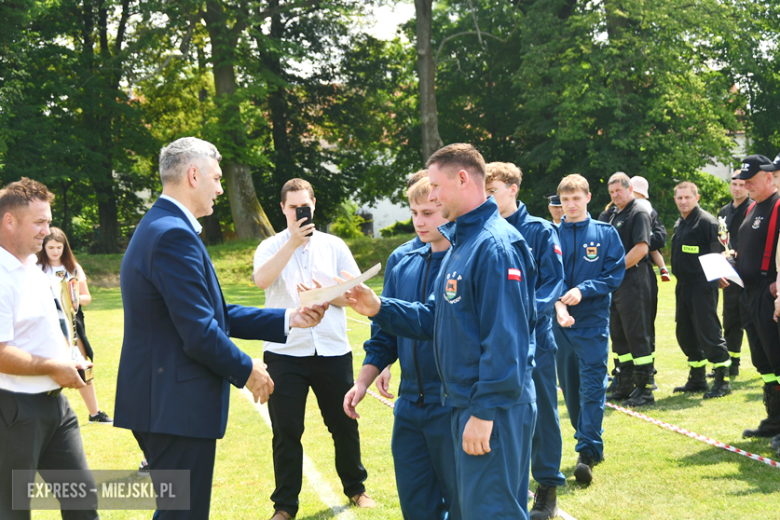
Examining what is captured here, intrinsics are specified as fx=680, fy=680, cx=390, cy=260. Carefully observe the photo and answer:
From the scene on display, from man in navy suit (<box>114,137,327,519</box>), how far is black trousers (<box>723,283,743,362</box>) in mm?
7114

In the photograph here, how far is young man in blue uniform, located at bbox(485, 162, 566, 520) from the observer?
480 centimetres

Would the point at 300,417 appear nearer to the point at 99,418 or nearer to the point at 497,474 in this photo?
the point at 497,474

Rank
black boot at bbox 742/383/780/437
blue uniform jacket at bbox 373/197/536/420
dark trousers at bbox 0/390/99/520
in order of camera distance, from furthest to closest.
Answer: black boot at bbox 742/383/780/437 < dark trousers at bbox 0/390/99/520 < blue uniform jacket at bbox 373/197/536/420

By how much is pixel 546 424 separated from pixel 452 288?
213cm

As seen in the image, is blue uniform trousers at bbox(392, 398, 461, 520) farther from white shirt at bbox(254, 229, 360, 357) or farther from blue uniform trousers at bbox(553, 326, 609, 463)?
blue uniform trousers at bbox(553, 326, 609, 463)

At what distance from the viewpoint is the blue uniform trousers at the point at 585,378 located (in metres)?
5.57

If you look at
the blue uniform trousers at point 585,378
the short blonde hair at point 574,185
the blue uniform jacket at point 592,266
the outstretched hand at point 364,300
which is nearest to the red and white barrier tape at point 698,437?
the blue uniform trousers at point 585,378

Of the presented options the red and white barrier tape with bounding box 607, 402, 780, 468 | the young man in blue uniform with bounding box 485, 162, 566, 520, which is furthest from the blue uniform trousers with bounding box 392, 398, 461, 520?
the red and white barrier tape with bounding box 607, 402, 780, 468

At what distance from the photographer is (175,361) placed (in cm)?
319

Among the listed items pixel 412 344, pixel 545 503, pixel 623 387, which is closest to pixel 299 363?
pixel 412 344

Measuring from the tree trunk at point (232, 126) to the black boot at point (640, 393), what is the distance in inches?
895

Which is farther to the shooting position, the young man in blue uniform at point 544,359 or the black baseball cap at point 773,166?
the black baseball cap at point 773,166

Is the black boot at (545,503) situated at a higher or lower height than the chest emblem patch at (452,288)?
lower

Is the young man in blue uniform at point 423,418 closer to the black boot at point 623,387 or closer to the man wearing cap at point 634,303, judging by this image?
the man wearing cap at point 634,303
